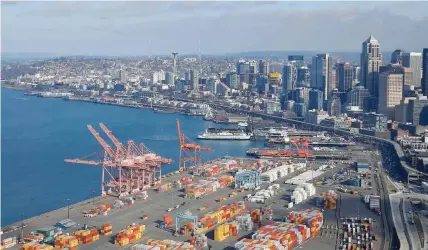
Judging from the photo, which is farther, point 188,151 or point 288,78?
point 288,78

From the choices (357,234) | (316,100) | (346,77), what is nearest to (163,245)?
(357,234)

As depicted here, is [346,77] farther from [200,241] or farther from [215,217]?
[200,241]

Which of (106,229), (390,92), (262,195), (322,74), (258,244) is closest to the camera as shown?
(258,244)

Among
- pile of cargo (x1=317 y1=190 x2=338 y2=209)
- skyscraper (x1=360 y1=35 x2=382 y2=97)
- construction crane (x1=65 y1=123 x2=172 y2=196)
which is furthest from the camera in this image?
skyscraper (x1=360 y1=35 x2=382 y2=97)

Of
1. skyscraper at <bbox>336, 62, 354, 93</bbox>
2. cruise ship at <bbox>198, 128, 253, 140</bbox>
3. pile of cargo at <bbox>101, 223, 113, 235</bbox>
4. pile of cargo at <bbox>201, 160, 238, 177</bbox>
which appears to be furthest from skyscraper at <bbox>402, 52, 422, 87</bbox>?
pile of cargo at <bbox>101, 223, 113, 235</bbox>

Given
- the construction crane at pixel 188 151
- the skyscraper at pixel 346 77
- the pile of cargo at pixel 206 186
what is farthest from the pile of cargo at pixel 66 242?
the skyscraper at pixel 346 77

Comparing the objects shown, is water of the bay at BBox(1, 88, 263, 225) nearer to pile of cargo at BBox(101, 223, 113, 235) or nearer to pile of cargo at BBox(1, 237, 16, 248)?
pile of cargo at BBox(1, 237, 16, 248)
